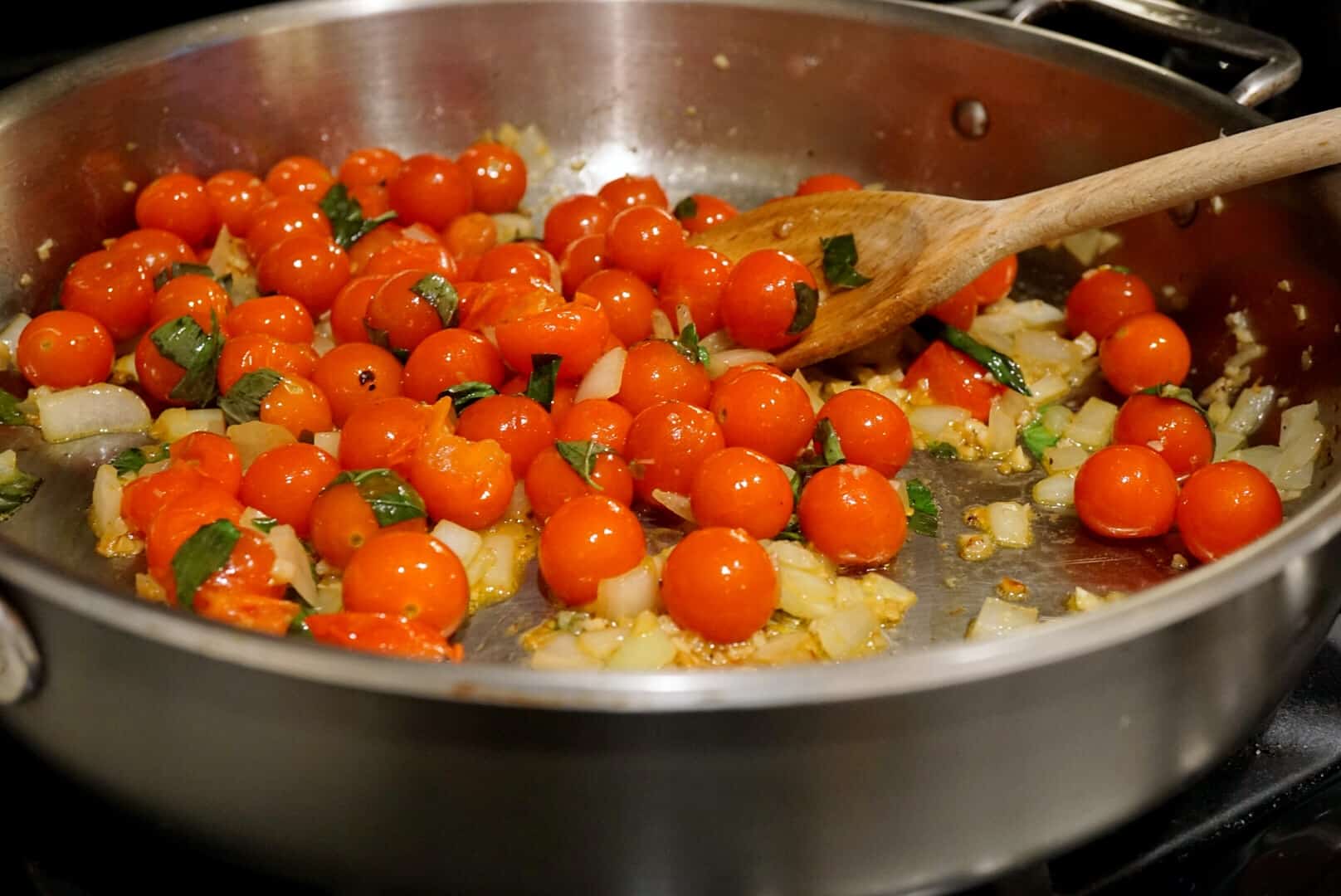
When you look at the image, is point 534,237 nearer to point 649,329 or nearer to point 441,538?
point 649,329

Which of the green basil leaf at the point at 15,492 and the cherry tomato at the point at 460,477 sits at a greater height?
the cherry tomato at the point at 460,477

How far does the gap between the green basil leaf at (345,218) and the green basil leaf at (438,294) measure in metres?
0.34

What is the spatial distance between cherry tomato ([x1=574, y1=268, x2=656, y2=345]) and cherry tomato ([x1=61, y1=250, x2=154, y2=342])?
61cm

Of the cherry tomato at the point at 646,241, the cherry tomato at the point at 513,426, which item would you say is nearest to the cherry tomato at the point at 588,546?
the cherry tomato at the point at 513,426

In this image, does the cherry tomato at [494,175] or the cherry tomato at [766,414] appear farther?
the cherry tomato at [494,175]

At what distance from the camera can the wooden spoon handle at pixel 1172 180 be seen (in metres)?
1.40

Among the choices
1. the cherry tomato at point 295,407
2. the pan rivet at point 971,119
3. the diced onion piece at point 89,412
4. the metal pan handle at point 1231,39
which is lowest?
the diced onion piece at point 89,412

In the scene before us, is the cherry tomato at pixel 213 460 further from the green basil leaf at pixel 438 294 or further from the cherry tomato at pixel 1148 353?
the cherry tomato at pixel 1148 353

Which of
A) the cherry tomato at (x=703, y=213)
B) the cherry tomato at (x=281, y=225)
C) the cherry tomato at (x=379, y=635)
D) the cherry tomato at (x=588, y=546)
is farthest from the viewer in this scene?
the cherry tomato at (x=703, y=213)

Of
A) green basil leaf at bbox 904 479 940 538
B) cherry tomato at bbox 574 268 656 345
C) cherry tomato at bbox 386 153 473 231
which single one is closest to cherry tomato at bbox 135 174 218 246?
cherry tomato at bbox 386 153 473 231

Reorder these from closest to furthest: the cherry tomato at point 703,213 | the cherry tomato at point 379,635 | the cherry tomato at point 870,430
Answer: the cherry tomato at point 379,635 → the cherry tomato at point 870,430 → the cherry tomato at point 703,213

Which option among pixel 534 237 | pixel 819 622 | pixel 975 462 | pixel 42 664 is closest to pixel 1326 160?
pixel 975 462

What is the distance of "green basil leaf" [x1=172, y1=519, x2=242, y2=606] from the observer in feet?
3.91

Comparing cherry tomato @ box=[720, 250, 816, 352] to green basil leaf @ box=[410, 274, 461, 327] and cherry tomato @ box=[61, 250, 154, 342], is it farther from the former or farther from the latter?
cherry tomato @ box=[61, 250, 154, 342]
